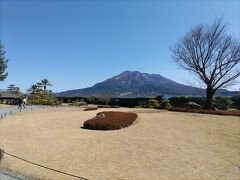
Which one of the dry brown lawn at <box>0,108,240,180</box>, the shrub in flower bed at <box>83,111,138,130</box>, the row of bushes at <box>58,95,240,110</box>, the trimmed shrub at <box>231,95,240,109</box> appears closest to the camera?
the dry brown lawn at <box>0,108,240,180</box>

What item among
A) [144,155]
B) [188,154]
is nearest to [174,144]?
[188,154]

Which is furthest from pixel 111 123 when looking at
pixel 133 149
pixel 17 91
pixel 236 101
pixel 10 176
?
pixel 17 91

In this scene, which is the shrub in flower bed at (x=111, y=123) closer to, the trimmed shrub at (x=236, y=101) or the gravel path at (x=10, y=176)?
the gravel path at (x=10, y=176)

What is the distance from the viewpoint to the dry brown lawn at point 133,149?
10.3 m

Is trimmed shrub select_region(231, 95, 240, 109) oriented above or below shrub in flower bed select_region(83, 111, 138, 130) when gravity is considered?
above

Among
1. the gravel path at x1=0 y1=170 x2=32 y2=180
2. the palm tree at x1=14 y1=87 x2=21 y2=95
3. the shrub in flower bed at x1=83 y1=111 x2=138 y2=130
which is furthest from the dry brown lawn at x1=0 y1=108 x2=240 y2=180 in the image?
the palm tree at x1=14 y1=87 x2=21 y2=95

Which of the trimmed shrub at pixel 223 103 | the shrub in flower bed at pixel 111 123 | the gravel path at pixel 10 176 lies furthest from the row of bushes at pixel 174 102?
the gravel path at pixel 10 176

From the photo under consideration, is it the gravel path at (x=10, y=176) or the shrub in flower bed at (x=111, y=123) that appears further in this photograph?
the shrub in flower bed at (x=111, y=123)

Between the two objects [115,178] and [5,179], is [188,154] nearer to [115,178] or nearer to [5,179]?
[115,178]

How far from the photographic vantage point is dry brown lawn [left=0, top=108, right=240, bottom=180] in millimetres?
10258

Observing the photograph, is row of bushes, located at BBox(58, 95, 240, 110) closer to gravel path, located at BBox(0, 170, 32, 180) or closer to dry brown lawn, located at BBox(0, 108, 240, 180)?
dry brown lawn, located at BBox(0, 108, 240, 180)

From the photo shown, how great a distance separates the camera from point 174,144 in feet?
46.5

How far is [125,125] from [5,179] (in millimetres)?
10255

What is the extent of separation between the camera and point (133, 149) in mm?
13086
